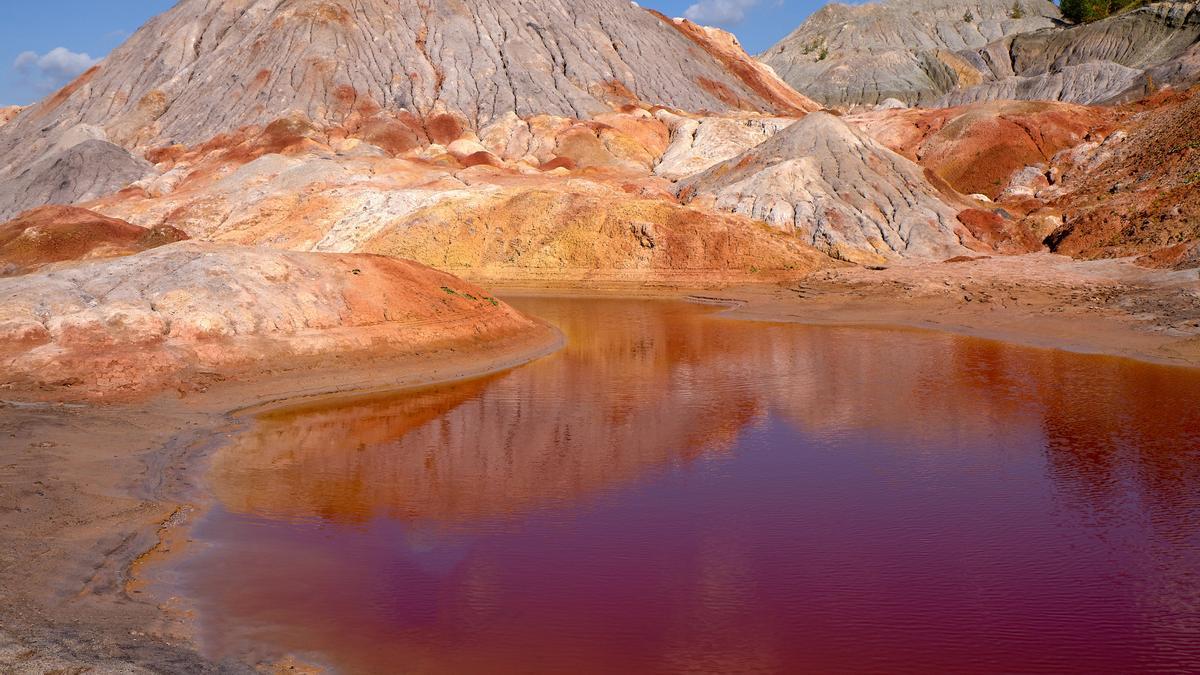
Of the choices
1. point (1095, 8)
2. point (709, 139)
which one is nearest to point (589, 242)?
point (709, 139)

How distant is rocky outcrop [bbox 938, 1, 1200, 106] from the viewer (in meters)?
78.5

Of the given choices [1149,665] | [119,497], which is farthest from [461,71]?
[1149,665]

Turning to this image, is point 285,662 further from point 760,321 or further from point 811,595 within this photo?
point 760,321

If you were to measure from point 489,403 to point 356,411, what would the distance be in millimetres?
3058

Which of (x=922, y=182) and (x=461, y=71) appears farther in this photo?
(x=461, y=71)

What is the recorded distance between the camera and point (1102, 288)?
33.1m

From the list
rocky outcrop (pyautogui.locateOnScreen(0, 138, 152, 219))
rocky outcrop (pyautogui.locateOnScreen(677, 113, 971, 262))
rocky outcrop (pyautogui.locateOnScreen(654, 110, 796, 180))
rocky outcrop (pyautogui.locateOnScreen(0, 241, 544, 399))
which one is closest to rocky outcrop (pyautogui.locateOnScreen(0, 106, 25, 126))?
rocky outcrop (pyautogui.locateOnScreen(0, 138, 152, 219))

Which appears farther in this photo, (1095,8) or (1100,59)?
(1095,8)

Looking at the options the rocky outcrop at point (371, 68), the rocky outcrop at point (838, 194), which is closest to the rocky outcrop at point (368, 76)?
the rocky outcrop at point (371, 68)

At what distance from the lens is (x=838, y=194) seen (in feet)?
175

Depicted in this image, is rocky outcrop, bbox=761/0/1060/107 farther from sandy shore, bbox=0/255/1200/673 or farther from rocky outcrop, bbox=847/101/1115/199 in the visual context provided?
sandy shore, bbox=0/255/1200/673

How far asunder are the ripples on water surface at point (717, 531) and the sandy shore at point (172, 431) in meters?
0.71

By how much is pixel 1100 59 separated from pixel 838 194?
231ft

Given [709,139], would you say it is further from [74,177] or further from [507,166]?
[74,177]
